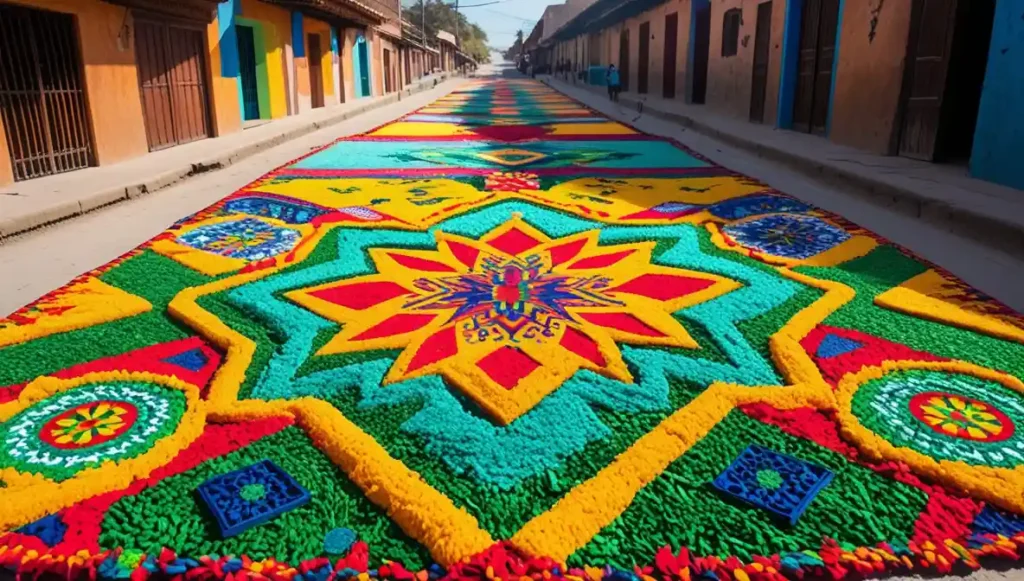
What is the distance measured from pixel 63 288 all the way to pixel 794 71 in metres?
11.5

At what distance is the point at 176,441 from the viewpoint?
2.30 metres

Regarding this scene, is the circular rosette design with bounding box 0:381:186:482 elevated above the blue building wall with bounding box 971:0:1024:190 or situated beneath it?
situated beneath

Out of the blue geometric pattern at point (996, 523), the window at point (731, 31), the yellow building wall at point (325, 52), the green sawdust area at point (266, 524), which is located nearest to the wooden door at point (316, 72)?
the yellow building wall at point (325, 52)

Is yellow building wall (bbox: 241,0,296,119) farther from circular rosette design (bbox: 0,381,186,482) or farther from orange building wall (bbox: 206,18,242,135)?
circular rosette design (bbox: 0,381,186,482)

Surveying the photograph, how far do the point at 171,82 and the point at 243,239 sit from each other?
7.74 m

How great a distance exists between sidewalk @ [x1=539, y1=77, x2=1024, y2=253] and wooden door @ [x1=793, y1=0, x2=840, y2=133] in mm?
405

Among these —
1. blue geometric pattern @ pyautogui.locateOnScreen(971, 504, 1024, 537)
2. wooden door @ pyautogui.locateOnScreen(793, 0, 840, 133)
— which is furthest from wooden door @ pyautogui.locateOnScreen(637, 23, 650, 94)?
blue geometric pattern @ pyautogui.locateOnScreen(971, 504, 1024, 537)

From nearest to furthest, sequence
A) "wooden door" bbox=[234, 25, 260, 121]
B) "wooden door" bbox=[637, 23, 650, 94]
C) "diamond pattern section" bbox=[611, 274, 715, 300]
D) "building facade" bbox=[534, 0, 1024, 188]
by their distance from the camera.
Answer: "diamond pattern section" bbox=[611, 274, 715, 300] < "building facade" bbox=[534, 0, 1024, 188] < "wooden door" bbox=[234, 25, 260, 121] < "wooden door" bbox=[637, 23, 650, 94]

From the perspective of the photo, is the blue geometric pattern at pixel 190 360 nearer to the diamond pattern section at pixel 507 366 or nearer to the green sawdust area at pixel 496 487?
the green sawdust area at pixel 496 487

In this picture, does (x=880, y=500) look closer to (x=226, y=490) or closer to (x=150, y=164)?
(x=226, y=490)

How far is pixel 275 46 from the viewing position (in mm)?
16250

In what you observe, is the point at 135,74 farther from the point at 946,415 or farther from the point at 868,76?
the point at 946,415

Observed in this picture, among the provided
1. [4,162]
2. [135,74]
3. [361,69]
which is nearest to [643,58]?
[361,69]

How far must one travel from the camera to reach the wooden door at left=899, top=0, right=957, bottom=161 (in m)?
7.87
